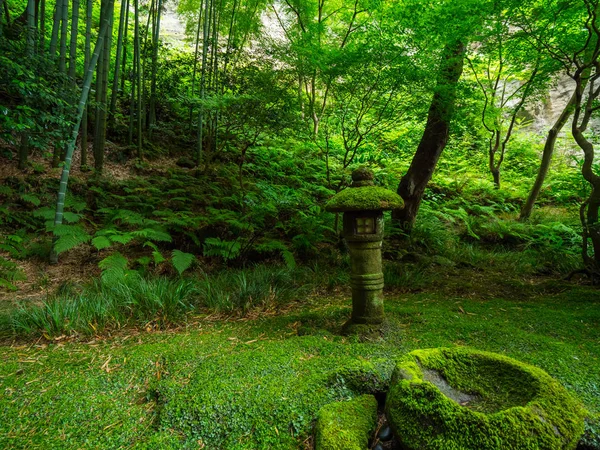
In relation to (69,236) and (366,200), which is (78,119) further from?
(366,200)

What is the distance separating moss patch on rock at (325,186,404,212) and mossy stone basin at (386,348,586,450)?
3.71 feet

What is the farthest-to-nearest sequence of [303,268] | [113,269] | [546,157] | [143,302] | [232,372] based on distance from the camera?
[546,157] → [303,268] → [113,269] → [143,302] → [232,372]

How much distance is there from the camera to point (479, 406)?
1536mm

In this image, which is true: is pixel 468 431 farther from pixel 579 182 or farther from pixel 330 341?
pixel 579 182

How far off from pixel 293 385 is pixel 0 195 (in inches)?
250

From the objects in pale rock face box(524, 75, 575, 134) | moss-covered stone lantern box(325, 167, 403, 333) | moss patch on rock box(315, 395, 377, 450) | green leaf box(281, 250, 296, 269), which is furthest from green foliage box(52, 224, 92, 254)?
pale rock face box(524, 75, 575, 134)

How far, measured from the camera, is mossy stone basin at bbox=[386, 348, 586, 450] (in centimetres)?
125

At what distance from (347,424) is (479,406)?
643mm

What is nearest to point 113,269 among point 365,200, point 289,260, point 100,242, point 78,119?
point 100,242

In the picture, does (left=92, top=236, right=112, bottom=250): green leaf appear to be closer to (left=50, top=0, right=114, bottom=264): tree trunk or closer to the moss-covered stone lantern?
(left=50, top=0, right=114, bottom=264): tree trunk

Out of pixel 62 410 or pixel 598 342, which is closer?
pixel 62 410

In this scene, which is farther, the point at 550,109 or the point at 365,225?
the point at 550,109

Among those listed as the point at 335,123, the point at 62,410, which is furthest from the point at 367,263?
the point at 335,123

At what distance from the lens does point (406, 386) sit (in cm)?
142
